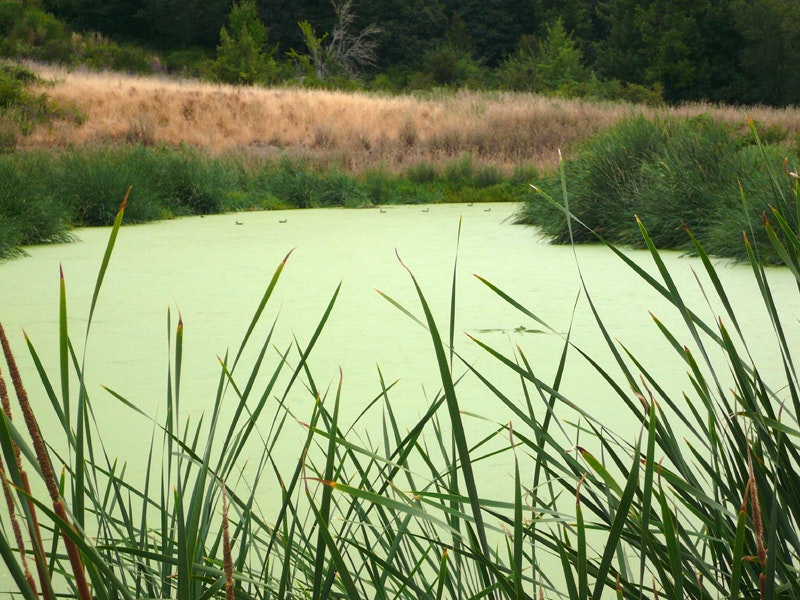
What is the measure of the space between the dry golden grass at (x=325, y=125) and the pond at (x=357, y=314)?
220 inches

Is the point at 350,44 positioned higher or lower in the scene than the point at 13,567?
higher

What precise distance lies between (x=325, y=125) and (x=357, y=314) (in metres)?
8.93

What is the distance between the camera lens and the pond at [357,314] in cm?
199

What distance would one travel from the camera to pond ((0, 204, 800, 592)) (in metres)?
1.99

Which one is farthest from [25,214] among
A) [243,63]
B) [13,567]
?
[243,63]

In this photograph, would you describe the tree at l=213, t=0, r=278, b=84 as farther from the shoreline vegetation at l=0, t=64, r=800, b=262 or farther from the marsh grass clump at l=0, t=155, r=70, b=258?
the marsh grass clump at l=0, t=155, r=70, b=258

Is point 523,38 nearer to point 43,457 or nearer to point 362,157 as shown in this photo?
point 362,157

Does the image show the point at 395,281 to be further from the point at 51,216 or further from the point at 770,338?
the point at 51,216

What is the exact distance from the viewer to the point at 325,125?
11.5m

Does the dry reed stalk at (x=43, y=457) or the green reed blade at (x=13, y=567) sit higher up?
the dry reed stalk at (x=43, y=457)

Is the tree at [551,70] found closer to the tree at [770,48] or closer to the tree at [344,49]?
the tree at [344,49]

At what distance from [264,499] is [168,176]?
19.8 feet

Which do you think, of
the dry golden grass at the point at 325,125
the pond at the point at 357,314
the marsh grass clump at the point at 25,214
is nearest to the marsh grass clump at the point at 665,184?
the pond at the point at 357,314

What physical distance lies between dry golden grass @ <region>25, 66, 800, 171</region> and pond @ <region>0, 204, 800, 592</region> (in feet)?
18.3
